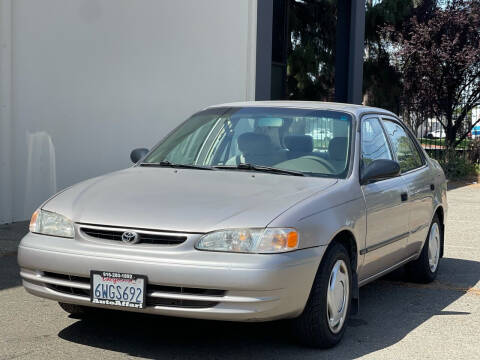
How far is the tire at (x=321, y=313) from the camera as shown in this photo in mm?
4836

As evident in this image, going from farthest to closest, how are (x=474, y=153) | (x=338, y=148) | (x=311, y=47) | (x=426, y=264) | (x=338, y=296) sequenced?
(x=311, y=47)
(x=474, y=153)
(x=426, y=264)
(x=338, y=148)
(x=338, y=296)

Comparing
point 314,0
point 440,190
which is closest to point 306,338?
point 440,190

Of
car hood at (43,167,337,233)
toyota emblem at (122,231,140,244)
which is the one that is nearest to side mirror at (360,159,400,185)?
car hood at (43,167,337,233)

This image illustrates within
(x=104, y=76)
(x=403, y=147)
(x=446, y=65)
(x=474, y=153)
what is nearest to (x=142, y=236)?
(x=403, y=147)

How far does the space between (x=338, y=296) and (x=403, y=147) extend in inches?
88.9

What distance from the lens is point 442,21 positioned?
65.2 ft

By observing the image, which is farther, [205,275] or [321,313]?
[321,313]

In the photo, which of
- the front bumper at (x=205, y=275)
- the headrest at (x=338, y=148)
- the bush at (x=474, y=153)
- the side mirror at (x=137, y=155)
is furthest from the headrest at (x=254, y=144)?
the bush at (x=474, y=153)

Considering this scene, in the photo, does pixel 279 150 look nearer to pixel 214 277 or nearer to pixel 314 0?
pixel 214 277

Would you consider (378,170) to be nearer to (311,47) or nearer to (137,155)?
(137,155)

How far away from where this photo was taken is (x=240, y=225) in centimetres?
457

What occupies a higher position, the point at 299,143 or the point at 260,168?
the point at 299,143

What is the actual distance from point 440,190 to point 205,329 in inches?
121

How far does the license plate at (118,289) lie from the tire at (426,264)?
3.33 metres
